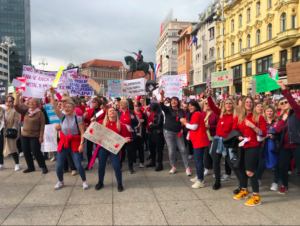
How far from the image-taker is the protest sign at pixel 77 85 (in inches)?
340

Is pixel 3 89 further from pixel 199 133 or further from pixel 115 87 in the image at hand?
pixel 199 133


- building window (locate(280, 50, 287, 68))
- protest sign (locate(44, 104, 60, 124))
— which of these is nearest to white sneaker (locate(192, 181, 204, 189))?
protest sign (locate(44, 104, 60, 124))

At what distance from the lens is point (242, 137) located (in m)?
4.14

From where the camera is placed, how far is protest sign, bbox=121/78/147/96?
356 inches

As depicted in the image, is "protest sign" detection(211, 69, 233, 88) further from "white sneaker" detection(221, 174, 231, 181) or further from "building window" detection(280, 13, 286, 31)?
"building window" detection(280, 13, 286, 31)

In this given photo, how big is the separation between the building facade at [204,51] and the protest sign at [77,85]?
1492 inches

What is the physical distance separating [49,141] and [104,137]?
246cm

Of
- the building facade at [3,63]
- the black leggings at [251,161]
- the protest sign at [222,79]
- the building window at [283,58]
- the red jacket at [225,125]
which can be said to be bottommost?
the black leggings at [251,161]

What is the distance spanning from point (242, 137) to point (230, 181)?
1765 millimetres

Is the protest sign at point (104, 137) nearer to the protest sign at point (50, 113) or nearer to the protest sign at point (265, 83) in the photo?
the protest sign at point (50, 113)

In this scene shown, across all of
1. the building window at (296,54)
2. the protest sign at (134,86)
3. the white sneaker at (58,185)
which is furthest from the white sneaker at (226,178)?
the building window at (296,54)

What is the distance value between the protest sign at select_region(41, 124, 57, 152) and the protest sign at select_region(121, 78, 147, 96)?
354cm

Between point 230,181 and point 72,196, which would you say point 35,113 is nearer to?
point 72,196

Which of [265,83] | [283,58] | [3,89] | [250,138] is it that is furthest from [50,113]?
[283,58]
